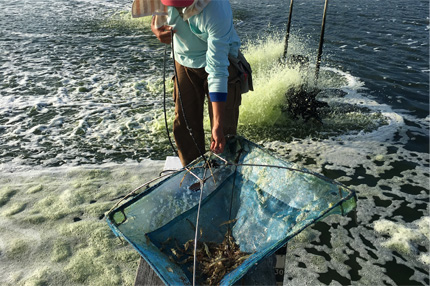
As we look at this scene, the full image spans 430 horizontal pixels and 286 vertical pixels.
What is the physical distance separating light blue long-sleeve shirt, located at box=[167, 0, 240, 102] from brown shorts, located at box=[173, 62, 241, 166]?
0.32 meters

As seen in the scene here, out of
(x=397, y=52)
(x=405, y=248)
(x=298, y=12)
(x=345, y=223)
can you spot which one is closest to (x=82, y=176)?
(x=345, y=223)

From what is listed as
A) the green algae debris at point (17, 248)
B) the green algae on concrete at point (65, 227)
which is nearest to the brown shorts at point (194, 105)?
the green algae on concrete at point (65, 227)

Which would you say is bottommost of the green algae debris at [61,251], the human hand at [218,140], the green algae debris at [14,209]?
the green algae debris at [61,251]

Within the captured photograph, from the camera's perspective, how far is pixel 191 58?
2943 mm

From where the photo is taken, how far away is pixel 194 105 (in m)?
3.32

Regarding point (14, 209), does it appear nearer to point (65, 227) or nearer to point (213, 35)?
point (65, 227)

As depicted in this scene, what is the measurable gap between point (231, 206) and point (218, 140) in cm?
56

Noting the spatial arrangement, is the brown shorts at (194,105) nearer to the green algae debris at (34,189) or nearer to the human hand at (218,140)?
the human hand at (218,140)

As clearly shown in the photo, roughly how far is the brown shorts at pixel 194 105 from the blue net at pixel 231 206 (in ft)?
1.12

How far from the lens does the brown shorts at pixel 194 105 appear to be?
3.09m

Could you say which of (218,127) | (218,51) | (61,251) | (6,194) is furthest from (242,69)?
(6,194)

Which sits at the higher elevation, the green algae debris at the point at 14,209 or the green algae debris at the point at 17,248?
the green algae debris at the point at 14,209

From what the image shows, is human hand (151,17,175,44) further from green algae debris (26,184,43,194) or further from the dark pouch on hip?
green algae debris (26,184,43,194)

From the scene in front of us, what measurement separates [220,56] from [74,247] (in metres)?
2.31
